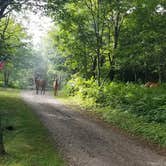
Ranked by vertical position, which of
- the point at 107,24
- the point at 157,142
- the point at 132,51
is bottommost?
the point at 157,142

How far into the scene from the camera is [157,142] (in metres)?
11.7

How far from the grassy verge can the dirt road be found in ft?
2.62

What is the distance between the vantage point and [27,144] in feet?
35.2

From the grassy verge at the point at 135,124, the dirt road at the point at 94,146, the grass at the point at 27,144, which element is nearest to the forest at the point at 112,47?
the grassy verge at the point at 135,124

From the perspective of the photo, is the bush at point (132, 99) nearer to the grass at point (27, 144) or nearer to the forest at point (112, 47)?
the forest at point (112, 47)

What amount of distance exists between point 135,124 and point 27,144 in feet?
16.8

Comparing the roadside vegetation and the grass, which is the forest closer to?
the roadside vegetation

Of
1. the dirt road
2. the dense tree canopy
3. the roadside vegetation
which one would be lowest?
the dirt road

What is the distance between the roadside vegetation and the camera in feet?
42.7

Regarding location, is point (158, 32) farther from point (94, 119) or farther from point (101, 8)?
point (94, 119)

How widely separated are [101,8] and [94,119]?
883 cm

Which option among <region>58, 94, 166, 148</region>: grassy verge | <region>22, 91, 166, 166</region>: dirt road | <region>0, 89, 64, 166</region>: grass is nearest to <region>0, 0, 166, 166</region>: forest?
<region>58, 94, 166, 148</region>: grassy verge

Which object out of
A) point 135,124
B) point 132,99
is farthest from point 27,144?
point 132,99

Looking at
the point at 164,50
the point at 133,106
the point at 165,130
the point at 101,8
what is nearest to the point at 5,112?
the point at 133,106
